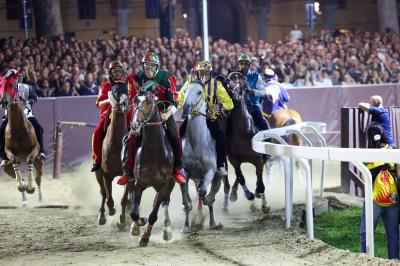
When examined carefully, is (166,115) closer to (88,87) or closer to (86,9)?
Answer: (88,87)

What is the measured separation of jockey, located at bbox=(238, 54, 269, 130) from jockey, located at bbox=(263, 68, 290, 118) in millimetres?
3123

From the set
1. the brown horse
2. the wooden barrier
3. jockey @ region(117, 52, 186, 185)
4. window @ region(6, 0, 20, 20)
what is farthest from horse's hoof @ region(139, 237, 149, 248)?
window @ region(6, 0, 20, 20)

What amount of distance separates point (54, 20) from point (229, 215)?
18469 millimetres

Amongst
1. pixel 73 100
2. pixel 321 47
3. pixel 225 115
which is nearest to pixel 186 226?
pixel 225 115

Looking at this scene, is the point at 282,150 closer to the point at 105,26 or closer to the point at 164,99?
the point at 164,99

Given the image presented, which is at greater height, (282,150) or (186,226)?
(282,150)

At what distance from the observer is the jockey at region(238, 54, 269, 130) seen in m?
14.5

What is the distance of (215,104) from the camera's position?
1292cm

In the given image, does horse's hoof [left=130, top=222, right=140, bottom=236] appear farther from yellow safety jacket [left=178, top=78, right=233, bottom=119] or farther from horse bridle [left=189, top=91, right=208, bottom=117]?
yellow safety jacket [left=178, top=78, right=233, bottom=119]

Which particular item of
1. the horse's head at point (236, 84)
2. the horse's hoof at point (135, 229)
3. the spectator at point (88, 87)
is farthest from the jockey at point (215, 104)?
the spectator at point (88, 87)

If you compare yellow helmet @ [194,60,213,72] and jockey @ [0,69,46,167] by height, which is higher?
yellow helmet @ [194,60,213,72]

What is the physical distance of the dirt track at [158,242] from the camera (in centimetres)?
967

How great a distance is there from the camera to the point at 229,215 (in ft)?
45.1

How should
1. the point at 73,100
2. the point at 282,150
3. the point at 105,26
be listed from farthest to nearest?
the point at 105,26, the point at 73,100, the point at 282,150
